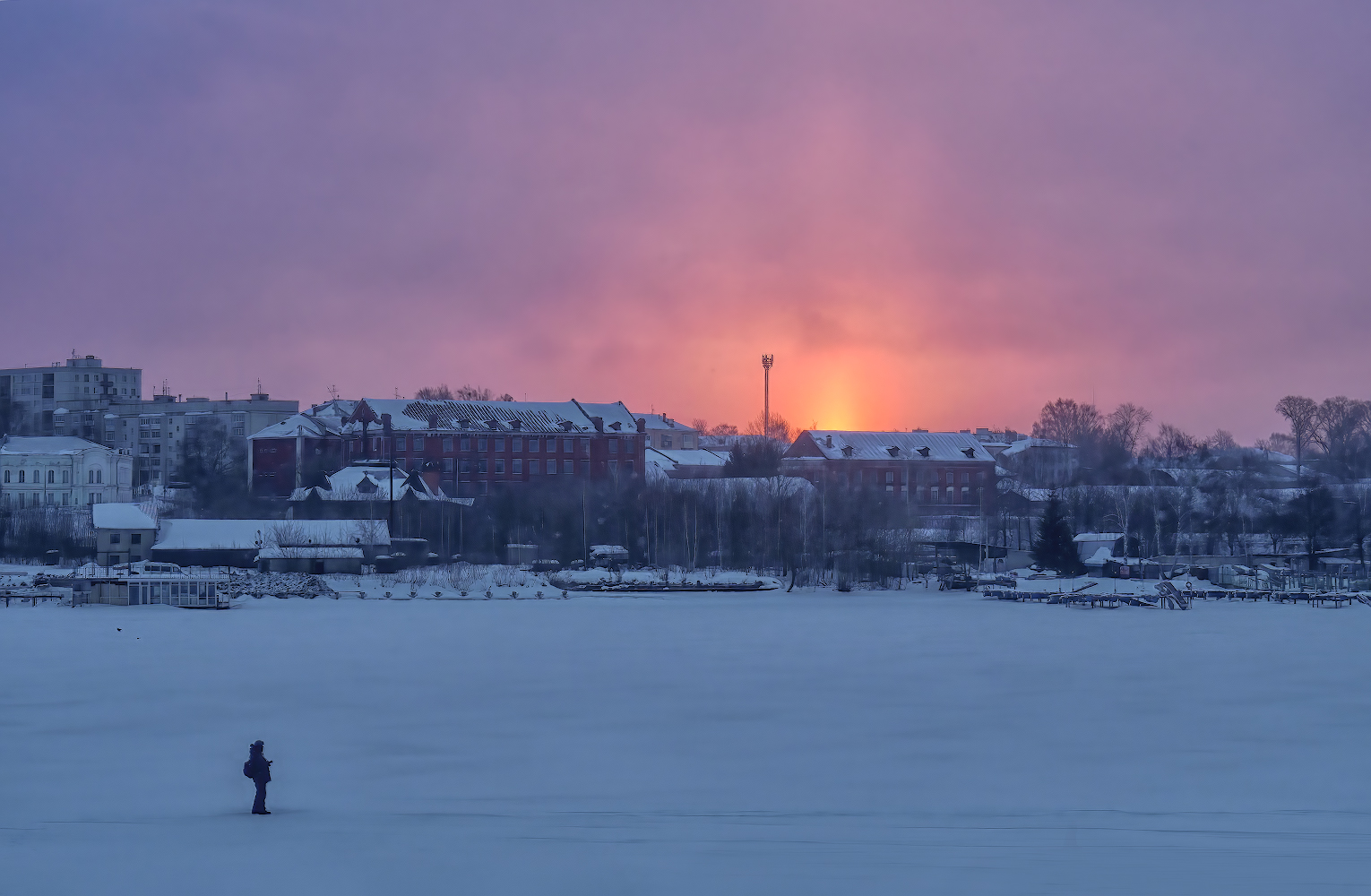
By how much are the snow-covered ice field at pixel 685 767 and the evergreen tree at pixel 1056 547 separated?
29.0 metres

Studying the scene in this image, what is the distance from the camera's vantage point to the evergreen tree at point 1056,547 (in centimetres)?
5847

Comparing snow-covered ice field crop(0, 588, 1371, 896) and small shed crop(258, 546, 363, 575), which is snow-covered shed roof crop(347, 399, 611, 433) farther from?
snow-covered ice field crop(0, 588, 1371, 896)

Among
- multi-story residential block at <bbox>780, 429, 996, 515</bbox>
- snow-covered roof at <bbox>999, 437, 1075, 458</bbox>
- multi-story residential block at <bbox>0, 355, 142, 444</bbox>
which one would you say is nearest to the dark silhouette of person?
multi-story residential block at <bbox>780, 429, 996, 515</bbox>

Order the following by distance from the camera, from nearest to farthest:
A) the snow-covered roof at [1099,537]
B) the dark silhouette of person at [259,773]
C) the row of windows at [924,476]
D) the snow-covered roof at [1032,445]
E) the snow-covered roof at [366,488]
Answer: the dark silhouette of person at [259,773] → the snow-covered roof at [1099,537] → the snow-covered roof at [366,488] → the row of windows at [924,476] → the snow-covered roof at [1032,445]

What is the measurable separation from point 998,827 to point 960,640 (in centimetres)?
1754

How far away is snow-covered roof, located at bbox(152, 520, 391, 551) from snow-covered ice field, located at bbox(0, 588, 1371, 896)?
91.0 feet

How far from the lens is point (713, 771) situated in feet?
50.9

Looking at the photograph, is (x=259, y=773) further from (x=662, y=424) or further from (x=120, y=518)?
(x=662, y=424)

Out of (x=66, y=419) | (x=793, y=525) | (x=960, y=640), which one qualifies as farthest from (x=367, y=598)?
(x=66, y=419)

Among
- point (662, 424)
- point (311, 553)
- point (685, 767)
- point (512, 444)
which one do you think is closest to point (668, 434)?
point (662, 424)

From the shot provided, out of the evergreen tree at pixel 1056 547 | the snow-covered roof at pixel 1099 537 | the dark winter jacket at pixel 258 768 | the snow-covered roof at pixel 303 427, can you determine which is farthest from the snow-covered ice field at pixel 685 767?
the snow-covered roof at pixel 303 427

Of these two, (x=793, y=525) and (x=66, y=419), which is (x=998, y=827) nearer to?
(x=793, y=525)

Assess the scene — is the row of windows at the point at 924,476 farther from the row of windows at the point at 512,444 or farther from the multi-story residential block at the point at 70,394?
the multi-story residential block at the point at 70,394

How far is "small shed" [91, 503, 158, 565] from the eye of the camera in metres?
55.2
